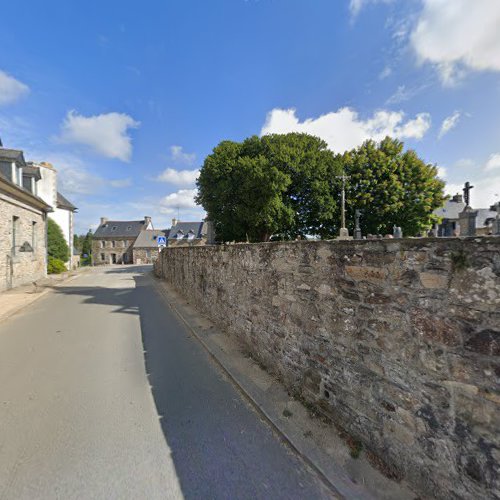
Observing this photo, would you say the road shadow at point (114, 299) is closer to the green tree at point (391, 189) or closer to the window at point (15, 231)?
the window at point (15, 231)

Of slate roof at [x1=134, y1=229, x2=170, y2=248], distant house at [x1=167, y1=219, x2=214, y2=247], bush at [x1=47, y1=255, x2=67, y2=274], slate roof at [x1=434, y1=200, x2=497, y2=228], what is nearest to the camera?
bush at [x1=47, y1=255, x2=67, y2=274]

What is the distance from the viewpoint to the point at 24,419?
327cm

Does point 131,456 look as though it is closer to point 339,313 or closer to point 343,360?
point 343,360

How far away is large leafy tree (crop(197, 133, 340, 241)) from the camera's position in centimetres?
2006

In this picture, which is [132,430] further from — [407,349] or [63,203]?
[63,203]

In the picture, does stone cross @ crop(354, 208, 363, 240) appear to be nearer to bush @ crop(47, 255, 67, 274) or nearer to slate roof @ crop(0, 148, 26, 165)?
slate roof @ crop(0, 148, 26, 165)

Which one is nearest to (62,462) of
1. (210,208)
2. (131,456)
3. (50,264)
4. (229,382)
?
(131,456)

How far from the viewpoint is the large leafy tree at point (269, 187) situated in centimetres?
2006

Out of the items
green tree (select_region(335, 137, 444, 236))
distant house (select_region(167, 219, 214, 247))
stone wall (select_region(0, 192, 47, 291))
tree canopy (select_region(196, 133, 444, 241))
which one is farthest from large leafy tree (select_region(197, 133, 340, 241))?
distant house (select_region(167, 219, 214, 247))

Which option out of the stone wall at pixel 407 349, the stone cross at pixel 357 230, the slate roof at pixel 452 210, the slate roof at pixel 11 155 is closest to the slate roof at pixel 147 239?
the slate roof at pixel 11 155

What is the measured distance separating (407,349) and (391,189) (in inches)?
885

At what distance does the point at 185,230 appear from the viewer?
54812mm

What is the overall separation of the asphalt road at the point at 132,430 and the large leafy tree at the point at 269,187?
15631 millimetres

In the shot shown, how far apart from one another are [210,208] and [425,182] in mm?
17673
